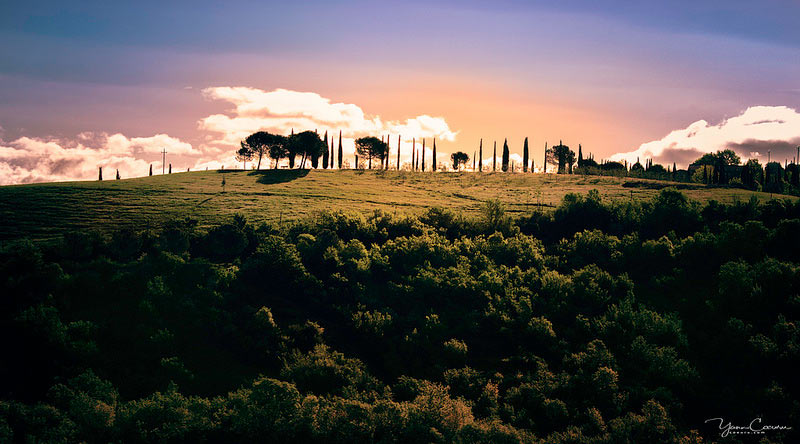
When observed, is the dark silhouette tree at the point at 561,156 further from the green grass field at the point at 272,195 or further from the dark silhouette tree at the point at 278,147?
the dark silhouette tree at the point at 278,147

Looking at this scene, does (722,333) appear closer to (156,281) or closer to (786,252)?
(786,252)

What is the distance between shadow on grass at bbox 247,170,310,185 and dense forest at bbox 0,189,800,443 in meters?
43.4

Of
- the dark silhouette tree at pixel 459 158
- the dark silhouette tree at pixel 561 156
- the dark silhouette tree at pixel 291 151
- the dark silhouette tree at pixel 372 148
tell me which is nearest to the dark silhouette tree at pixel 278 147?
the dark silhouette tree at pixel 291 151

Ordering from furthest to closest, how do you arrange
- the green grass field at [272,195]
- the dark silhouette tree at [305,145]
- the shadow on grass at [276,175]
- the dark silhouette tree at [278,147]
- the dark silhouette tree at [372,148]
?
the dark silhouette tree at [372,148] < the dark silhouette tree at [278,147] < the dark silhouette tree at [305,145] < the shadow on grass at [276,175] < the green grass field at [272,195]

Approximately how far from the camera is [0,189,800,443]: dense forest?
1900 inches

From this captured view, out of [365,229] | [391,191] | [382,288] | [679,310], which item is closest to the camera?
[679,310]

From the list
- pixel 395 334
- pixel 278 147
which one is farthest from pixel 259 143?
pixel 395 334

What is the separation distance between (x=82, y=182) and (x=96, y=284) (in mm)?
60185

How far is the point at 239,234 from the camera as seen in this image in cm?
7856

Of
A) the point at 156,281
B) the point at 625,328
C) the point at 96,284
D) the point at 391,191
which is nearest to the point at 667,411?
the point at 625,328
